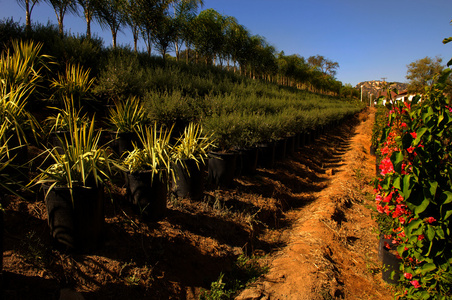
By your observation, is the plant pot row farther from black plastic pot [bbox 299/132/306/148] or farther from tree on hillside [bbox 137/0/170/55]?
tree on hillside [bbox 137/0/170/55]

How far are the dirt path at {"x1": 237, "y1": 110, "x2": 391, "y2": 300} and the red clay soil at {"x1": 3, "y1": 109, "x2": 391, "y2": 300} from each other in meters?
0.01

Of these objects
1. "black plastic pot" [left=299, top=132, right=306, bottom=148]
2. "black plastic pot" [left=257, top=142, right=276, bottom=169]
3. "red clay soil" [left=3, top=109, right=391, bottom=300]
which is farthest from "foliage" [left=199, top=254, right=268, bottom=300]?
"black plastic pot" [left=299, top=132, right=306, bottom=148]

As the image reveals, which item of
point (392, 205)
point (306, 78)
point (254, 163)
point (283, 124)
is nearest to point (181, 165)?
point (254, 163)

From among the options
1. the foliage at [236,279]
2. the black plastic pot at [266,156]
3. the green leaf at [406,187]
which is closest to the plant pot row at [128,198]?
the foliage at [236,279]

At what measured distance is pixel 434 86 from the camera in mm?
1747

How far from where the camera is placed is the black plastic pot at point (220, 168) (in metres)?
3.91

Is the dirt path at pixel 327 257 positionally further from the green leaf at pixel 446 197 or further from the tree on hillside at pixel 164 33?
the tree on hillside at pixel 164 33

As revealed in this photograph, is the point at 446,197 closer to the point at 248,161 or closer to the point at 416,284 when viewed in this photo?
the point at 416,284

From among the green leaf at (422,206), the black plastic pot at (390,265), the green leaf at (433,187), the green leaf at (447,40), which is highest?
the green leaf at (447,40)

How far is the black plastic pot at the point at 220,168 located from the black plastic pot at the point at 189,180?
2.06 ft

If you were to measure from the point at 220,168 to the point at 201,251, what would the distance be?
1563mm

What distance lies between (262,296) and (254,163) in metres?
2.84

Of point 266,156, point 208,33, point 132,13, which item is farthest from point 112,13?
point 266,156

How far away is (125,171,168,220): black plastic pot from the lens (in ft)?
8.19
